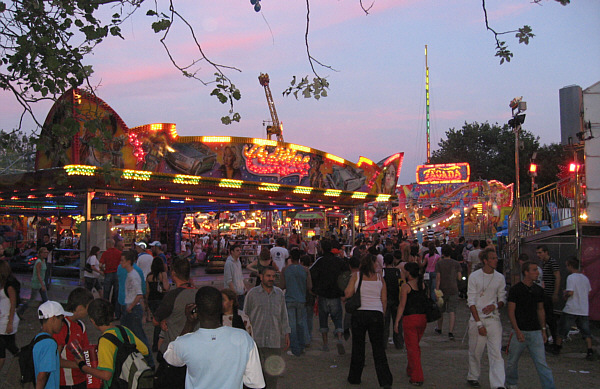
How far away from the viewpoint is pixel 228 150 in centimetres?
1872

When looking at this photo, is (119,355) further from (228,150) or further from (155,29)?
(228,150)

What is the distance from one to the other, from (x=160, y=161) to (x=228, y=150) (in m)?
2.52

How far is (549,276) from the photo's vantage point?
1000 centimetres

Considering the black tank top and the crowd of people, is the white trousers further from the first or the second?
the black tank top

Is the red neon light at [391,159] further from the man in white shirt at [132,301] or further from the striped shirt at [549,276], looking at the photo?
the man in white shirt at [132,301]

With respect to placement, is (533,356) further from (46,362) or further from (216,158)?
(216,158)

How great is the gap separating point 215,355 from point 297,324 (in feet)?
19.4

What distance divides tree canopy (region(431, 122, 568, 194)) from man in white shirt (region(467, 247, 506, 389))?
5011cm

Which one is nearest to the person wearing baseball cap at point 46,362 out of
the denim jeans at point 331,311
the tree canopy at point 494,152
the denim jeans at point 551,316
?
the denim jeans at point 331,311

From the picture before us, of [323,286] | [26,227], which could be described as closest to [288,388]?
[323,286]

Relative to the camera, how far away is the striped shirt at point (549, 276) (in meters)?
9.93

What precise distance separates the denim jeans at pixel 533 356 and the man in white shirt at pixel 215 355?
165 inches

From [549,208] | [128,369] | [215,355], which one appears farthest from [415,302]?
[549,208]

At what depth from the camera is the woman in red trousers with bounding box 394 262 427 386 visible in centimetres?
719
